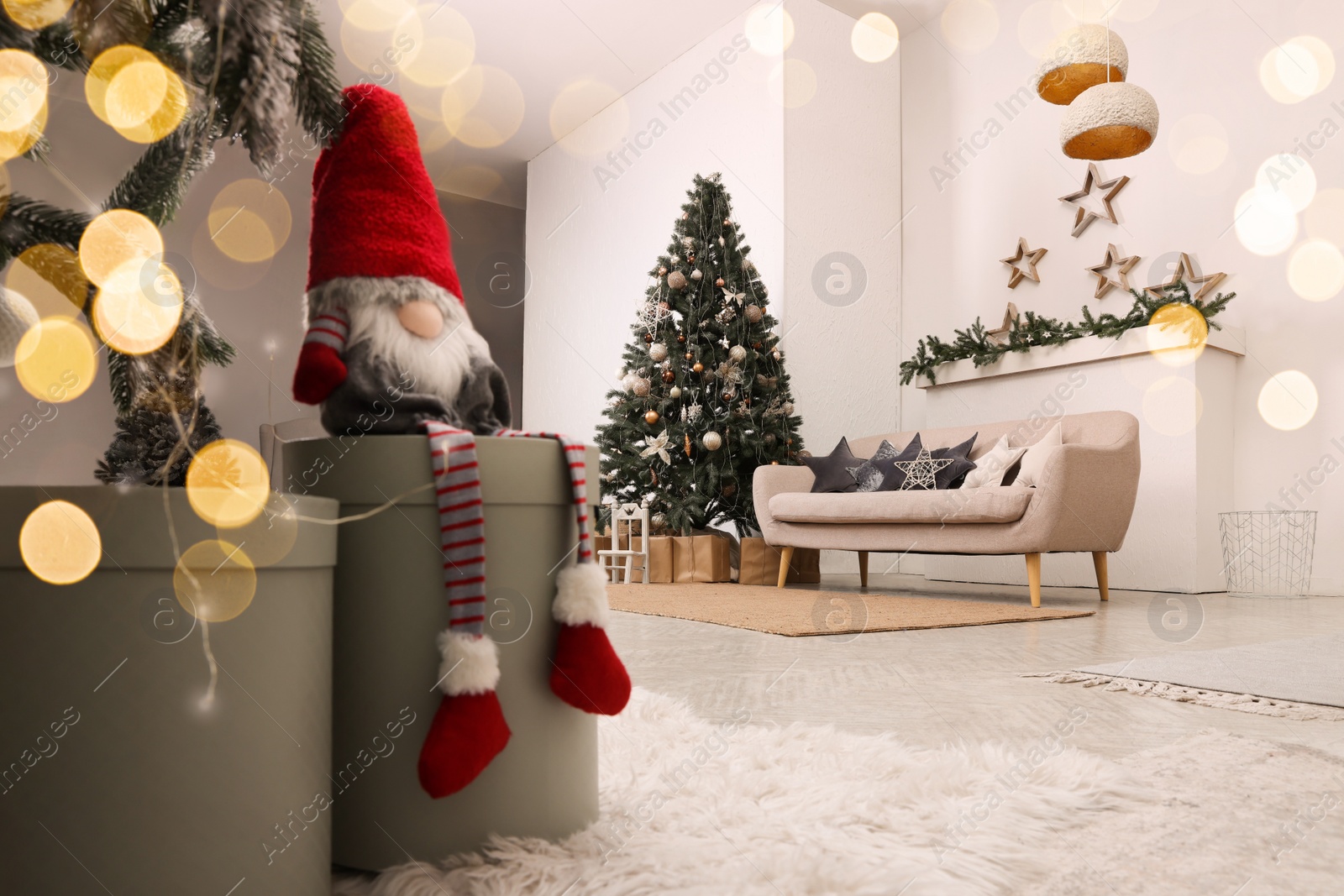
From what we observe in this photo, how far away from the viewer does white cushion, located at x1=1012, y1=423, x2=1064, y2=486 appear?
330 cm

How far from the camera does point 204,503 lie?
60cm

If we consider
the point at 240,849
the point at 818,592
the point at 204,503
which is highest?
the point at 204,503

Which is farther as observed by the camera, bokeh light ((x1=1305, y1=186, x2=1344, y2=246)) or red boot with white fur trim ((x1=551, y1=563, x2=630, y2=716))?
bokeh light ((x1=1305, y1=186, x2=1344, y2=246))

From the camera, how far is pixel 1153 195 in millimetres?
4477

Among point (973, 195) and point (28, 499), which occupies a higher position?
point (973, 195)

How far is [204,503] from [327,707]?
203 millimetres

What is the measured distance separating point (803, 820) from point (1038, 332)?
4201 mm

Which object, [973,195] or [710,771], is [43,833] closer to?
[710,771]

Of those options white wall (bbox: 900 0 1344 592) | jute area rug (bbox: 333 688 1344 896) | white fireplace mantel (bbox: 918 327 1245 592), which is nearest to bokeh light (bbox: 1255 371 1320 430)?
white wall (bbox: 900 0 1344 592)

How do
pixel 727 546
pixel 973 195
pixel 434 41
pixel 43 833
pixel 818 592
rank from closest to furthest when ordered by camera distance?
pixel 43 833
pixel 818 592
pixel 727 546
pixel 973 195
pixel 434 41

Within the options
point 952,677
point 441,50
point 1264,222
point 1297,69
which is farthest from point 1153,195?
point 441,50

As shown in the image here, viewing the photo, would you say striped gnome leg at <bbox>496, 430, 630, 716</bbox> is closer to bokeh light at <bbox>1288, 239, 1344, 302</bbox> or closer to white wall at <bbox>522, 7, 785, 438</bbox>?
bokeh light at <bbox>1288, 239, 1344, 302</bbox>

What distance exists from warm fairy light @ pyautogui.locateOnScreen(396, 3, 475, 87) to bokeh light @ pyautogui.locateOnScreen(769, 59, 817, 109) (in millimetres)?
2025

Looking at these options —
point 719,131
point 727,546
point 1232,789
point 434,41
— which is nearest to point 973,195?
point 719,131
